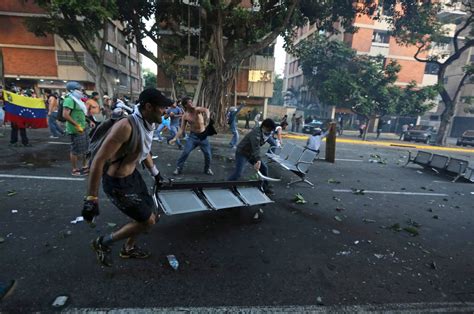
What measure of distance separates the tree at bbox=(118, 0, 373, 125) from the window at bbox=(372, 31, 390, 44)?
20.7 metres

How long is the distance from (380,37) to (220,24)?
99.0ft

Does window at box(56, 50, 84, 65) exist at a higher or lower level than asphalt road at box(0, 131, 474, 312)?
higher

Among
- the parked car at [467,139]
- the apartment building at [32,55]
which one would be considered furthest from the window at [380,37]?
the apartment building at [32,55]

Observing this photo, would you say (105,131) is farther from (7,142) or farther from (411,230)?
(7,142)

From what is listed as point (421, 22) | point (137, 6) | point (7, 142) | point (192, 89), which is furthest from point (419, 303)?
point (192, 89)

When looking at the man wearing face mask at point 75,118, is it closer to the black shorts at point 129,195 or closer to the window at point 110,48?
the black shorts at point 129,195

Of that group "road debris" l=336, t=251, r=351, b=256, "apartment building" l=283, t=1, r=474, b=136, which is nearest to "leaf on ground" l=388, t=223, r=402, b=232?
"road debris" l=336, t=251, r=351, b=256

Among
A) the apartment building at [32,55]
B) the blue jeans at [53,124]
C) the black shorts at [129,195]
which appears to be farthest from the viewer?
the apartment building at [32,55]

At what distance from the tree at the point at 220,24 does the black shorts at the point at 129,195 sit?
44.1 ft

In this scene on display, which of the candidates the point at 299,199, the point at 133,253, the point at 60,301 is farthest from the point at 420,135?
the point at 60,301

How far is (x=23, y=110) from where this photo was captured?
7.92 metres

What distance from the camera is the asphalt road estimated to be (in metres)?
2.61

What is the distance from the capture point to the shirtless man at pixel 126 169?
7.56 ft

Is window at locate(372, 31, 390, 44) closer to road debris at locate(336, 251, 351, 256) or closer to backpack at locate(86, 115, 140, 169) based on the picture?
road debris at locate(336, 251, 351, 256)
